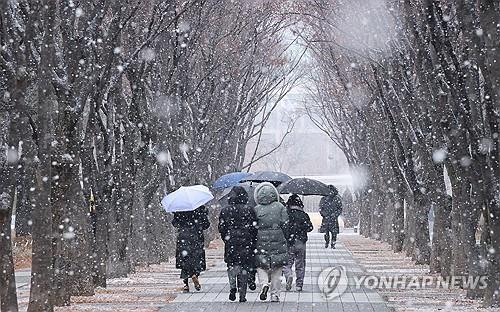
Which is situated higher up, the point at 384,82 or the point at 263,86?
the point at 263,86

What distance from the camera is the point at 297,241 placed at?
1727cm

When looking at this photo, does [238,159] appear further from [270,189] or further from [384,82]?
[270,189]

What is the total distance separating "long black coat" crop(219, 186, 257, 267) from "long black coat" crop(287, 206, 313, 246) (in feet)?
5.85

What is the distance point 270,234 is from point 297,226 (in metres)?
2.18

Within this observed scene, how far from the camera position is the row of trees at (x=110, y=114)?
11758 millimetres

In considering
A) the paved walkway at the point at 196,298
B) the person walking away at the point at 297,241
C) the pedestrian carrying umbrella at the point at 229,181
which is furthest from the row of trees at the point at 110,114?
the person walking away at the point at 297,241

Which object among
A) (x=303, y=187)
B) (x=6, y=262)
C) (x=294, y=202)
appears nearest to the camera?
(x=6, y=262)

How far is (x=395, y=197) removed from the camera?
30938 millimetres

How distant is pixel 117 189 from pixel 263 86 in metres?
18.6

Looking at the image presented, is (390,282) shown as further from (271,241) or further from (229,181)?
(229,181)

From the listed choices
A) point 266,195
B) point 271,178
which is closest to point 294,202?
point 266,195

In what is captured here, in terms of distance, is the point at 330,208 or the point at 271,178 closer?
the point at 271,178

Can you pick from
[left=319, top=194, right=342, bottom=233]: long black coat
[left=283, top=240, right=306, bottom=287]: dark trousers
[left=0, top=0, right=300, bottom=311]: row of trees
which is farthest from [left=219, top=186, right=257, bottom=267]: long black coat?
[left=319, top=194, right=342, bottom=233]: long black coat

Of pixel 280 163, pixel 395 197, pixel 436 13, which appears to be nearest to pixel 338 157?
pixel 280 163
